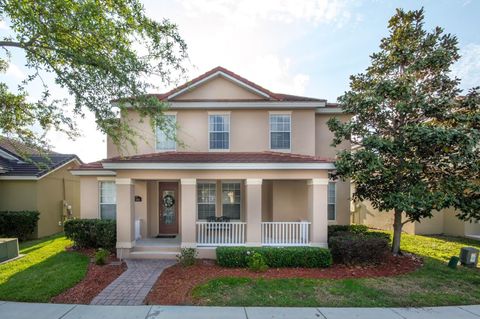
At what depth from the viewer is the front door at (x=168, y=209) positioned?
38.1 ft

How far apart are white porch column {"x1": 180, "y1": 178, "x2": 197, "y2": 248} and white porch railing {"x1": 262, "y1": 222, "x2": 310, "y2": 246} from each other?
2.72 meters

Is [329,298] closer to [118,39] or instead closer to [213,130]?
[213,130]

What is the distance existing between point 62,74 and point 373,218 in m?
18.4

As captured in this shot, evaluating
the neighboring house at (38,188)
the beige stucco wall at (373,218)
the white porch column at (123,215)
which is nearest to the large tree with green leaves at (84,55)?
the white porch column at (123,215)

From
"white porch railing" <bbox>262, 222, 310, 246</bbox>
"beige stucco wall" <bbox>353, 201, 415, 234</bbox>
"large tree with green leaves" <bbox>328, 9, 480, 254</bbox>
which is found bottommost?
"beige stucco wall" <bbox>353, 201, 415, 234</bbox>

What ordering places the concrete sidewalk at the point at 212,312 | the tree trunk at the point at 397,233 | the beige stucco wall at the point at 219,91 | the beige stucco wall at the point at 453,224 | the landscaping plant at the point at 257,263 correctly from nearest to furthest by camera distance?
1. the concrete sidewalk at the point at 212,312
2. the landscaping plant at the point at 257,263
3. the tree trunk at the point at 397,233
4. the beige stucco wall at the point at 219,91
5. the beige stucco wall at the point at 453,224

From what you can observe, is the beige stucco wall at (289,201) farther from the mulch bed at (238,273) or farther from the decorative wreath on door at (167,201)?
the decorative wreath on door at (167,201)

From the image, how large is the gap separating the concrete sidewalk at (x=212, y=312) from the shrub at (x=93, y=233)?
394 centimetres

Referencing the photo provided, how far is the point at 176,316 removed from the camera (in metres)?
5.16

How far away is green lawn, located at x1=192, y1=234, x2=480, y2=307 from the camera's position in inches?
229

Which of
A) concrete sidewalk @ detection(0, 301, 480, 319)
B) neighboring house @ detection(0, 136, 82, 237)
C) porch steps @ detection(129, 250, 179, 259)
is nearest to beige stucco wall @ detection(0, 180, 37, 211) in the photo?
neighboring house @ detection(0, 136, 82, 237)

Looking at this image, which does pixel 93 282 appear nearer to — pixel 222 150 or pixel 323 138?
pixel 222 150

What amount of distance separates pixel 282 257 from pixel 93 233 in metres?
7.57

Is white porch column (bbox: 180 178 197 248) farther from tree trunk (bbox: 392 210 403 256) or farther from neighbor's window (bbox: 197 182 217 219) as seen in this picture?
tree trunk (bbox: 392 210 403 256)
